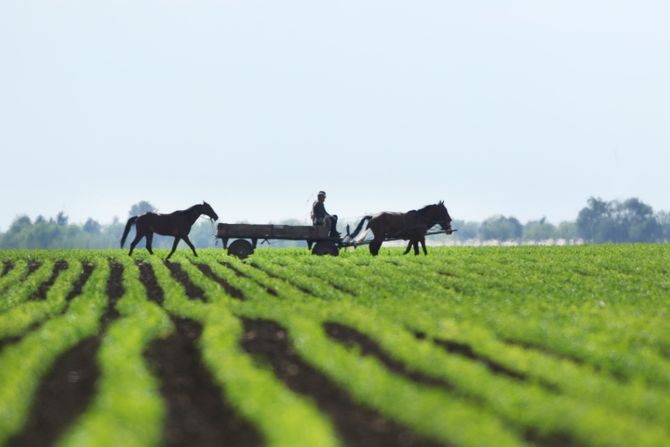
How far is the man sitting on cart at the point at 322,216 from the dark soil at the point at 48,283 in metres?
10.1

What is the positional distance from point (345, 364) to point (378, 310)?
6617 millimetres

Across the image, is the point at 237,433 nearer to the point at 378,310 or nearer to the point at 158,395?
the point at 158,395

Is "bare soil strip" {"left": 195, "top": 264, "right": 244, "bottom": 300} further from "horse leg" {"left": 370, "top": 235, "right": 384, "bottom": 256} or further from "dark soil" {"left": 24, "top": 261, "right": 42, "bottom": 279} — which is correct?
"horse leg" {"left": 370, "top": 235, "right": 384, "bottom": 256}

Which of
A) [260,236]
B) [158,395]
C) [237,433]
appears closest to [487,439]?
[237,433]

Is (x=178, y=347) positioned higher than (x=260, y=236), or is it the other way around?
(x=260, y=236)

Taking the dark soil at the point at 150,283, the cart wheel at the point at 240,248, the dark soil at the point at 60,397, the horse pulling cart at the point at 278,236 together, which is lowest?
the dark soil at the point at 60,397

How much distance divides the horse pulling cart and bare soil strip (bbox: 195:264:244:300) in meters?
1.55

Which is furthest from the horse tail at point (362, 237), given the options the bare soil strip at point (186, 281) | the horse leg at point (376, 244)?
the bare soil strip at point (186, 281)

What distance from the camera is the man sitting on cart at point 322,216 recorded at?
32344 mm

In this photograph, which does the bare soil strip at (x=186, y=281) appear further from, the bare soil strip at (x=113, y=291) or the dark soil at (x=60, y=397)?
the dark soil at (x=60, y=397)

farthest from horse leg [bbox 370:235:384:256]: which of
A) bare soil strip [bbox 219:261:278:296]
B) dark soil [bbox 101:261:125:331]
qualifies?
dark soil [bbox 101:261:125:331]

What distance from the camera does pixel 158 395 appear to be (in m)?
10.8

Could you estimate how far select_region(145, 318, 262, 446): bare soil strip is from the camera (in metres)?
9.16

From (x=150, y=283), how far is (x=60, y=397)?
15.3 meters
